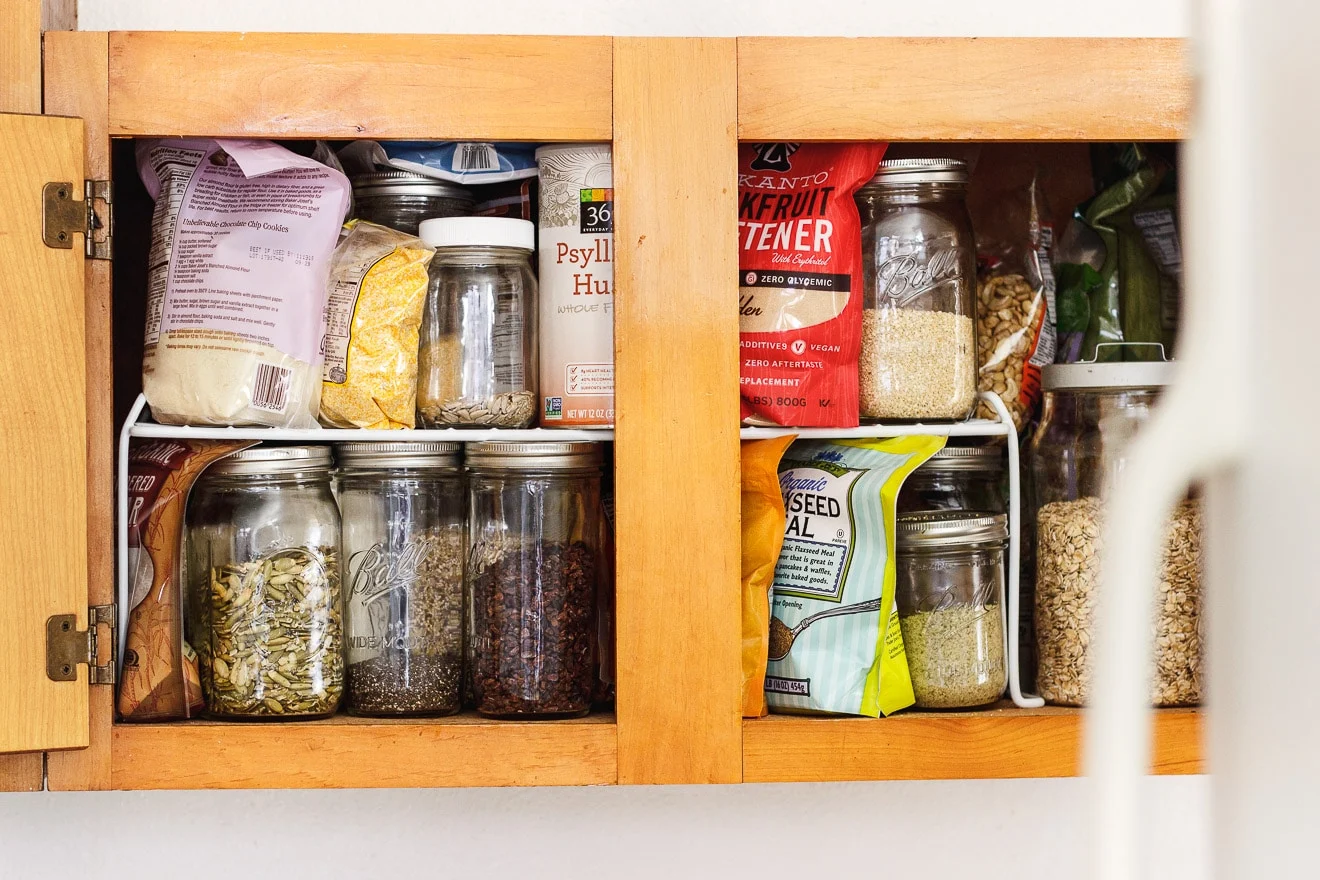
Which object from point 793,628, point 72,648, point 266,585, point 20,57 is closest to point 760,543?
point 793,628

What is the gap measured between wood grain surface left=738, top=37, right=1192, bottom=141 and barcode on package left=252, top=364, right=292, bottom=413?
0.43 metres

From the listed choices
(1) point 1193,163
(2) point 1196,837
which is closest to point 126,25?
(1) point 1193,163

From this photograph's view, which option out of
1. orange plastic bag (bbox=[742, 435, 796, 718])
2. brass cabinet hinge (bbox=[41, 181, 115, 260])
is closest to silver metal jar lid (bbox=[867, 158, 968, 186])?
orange plastic bag (bbox=[742, 435, 796, 718])

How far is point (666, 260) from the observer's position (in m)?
0.97

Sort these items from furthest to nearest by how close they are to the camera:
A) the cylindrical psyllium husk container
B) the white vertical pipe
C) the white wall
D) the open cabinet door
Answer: the white wall
the cylindrical psyllium husk container
the open cabinet door
the white vertical pipe

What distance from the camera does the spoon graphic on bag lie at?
1039mm

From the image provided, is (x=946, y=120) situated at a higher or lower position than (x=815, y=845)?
higher

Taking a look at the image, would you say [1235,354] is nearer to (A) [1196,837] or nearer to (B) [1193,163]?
(B) [1193,163]

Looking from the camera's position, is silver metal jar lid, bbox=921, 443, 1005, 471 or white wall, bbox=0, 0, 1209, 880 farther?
white wall, bbox=0, 0, 1209, 880

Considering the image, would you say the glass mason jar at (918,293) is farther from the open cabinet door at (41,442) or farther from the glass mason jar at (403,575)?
the open cabinet door at (41,442)

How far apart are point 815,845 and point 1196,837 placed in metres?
0.44

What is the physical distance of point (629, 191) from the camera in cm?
96

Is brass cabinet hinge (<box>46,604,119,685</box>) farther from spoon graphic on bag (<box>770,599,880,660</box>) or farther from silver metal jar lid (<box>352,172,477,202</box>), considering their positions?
spoon graphic on bag (<box>770,599,880,660</box>)

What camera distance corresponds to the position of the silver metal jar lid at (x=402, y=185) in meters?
1.08
